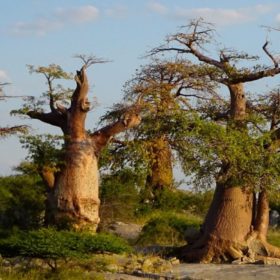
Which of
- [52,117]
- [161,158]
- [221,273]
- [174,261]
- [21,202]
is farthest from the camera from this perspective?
[161,158]

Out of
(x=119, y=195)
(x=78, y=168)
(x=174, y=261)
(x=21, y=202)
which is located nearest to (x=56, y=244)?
(x=78, y=168)

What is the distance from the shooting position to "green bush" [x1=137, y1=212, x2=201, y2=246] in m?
20.4

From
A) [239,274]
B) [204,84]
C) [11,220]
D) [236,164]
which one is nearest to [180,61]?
[204,84]

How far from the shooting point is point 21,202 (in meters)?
18.7

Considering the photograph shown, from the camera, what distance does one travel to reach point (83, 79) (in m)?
17.4

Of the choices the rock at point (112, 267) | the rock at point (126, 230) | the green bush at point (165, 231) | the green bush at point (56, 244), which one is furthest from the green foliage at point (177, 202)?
the green bush at point (56, 244)

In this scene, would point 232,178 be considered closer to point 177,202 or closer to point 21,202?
point 21,202

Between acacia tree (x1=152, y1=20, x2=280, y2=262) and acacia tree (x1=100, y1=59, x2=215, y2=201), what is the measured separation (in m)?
0.92

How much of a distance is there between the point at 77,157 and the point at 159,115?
232 cm

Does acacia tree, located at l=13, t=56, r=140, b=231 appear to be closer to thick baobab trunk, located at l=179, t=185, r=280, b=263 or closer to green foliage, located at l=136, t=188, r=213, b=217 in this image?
thick baobab trunk, located at l=179, t=185, r=280, b=263

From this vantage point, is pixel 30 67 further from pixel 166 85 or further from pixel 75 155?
pixel 166 85

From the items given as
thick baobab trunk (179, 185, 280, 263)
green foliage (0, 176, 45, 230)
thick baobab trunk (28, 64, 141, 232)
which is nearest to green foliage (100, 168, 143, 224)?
green foliage (0, 176, 45, 230)

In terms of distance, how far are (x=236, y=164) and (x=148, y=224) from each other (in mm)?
4659

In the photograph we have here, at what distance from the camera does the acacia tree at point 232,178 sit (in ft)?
56.2
